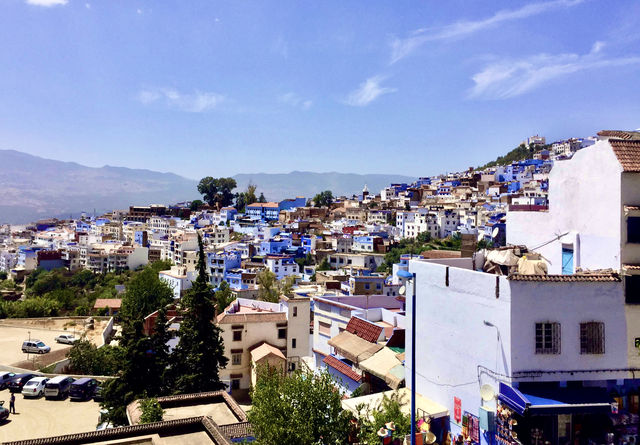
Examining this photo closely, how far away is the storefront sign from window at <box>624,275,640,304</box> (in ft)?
14.1

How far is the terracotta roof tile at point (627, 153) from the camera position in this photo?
11086 mm

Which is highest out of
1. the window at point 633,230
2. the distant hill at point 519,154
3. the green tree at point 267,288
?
the distant hill at point 519,154

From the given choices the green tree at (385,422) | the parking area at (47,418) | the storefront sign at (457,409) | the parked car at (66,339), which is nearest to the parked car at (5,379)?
the parking area at (47,418)

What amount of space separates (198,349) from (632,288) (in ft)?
51.5

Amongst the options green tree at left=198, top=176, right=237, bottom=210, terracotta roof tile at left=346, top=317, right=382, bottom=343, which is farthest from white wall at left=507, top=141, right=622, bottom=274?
green tree at left=198, top=176, right=237, bottom=210

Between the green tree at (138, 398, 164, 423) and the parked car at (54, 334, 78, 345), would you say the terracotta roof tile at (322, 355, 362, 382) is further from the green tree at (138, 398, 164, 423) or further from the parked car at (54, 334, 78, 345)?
the parked car at (54, 334, 78, 345)

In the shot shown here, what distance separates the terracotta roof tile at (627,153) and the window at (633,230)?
110 centimetres

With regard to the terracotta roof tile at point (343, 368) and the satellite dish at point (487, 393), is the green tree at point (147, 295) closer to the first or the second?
the terracotta roof tile at point (343, 368)

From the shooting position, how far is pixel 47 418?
22219 millimetres

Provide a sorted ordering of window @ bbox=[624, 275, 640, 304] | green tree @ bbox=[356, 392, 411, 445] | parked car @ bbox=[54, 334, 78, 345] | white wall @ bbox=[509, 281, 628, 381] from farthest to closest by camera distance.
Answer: parked car @ bbox=[54, 334, 78, 345] → window @ bbox=[624, 275, 640, 304] → green tree @ bbox=[356, 392, 411, 445] → white wall @ bbox=[509, 281, 628, 381]

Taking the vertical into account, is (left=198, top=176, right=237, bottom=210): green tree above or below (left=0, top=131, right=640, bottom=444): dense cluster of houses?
above

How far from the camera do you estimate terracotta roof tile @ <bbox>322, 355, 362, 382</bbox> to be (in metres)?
15.3

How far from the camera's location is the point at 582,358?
33.6 ft

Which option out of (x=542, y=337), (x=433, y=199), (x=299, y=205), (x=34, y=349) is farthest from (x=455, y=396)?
(x=299, y=205)
